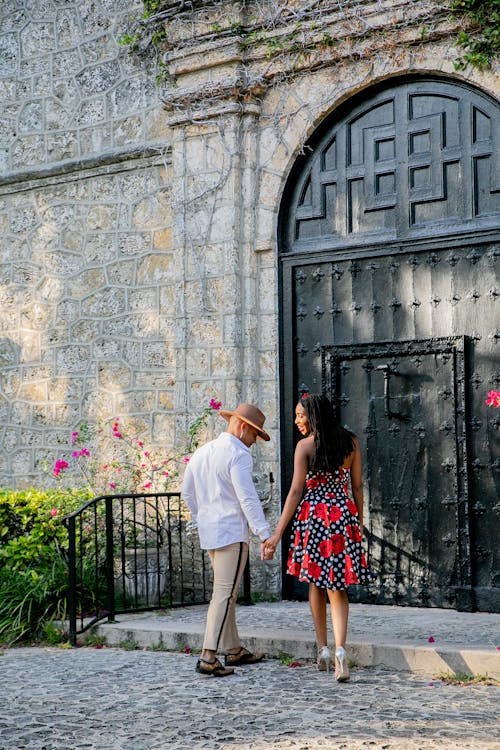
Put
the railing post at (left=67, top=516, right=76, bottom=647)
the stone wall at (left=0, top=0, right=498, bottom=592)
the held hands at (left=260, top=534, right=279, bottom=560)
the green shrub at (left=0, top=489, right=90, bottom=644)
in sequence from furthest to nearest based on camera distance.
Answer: the stone wall at (left=0, top=0, right=498, bottom=592)
the green shrub at (left=0, top=489, right=90, bottom=644)
the railing post at (left=67, top=516, right=76, bottom=647)
the held hands at (left=260, top=534, right=279, bottom=560)

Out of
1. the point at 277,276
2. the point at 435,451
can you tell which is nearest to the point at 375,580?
the point at 435,451

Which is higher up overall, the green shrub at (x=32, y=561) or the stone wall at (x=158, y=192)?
the stone wall at (x=158, y=192)

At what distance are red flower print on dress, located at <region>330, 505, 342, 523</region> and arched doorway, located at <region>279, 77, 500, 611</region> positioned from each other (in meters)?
1.88

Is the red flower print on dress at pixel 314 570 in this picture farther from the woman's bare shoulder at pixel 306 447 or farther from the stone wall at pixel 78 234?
the stone wall at pixel 78 234

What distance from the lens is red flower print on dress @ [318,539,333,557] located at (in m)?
5.89

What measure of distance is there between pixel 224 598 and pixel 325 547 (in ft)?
2.30

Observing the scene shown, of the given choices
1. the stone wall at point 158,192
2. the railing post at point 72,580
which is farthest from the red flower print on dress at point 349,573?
the stone wall at point 158,192

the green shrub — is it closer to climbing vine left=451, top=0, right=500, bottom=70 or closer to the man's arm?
the man's arm

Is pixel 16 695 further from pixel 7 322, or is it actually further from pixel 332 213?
pixel 7 322

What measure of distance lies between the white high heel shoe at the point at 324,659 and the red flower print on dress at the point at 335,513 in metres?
0.77

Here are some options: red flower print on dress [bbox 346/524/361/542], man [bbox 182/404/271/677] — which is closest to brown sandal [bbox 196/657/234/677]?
man [bbox 182/404/271/677]

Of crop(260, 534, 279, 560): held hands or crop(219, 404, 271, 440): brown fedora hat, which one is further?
crop(219, 404, 271, 440): brown fedora hat

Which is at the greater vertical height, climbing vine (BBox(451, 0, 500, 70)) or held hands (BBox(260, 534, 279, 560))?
climbing vine (BBox(451, 0, 500, 70))

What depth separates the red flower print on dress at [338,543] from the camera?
232 inches
